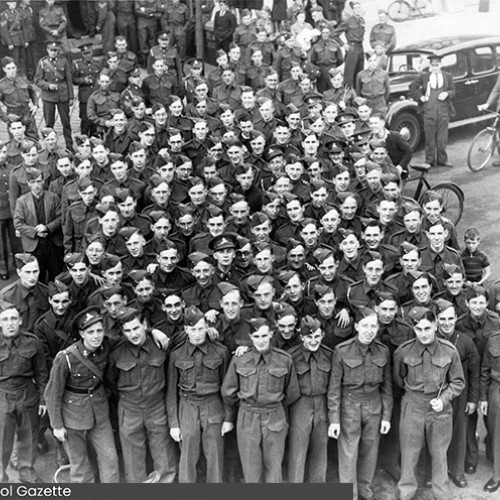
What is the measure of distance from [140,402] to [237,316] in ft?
3.75

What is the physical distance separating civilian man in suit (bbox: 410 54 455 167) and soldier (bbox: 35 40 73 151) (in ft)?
18.3

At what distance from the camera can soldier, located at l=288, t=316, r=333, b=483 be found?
745cm

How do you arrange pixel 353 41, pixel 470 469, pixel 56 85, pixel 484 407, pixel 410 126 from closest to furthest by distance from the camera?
pixel 484 407 < pixel 470 469 < pixel 56 85 < pixel 410 126 < pixel 353 41

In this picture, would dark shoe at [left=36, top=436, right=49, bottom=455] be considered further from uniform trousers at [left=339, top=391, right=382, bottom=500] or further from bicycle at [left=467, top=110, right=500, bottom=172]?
bicycle at [left=467, top=110, right=500, bottom=172]

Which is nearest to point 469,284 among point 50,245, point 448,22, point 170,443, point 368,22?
point 170,443

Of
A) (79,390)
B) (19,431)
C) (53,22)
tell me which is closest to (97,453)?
(79,390)

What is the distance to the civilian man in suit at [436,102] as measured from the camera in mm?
14336

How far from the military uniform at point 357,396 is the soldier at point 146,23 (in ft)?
35.2

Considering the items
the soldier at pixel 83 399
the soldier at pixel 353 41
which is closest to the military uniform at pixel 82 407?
the soldier at pixel 83 399

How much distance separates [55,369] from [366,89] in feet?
28.6

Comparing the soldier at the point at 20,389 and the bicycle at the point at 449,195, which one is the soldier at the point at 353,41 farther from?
the soldier at the point at 20,389

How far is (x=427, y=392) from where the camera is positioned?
24.2 ft

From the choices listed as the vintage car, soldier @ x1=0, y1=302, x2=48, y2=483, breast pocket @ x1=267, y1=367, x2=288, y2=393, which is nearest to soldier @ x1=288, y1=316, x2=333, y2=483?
breast pocket @ x1=267, y1=367, x2=288, y2=393

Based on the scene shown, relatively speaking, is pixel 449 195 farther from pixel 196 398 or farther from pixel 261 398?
pixel 196 398
